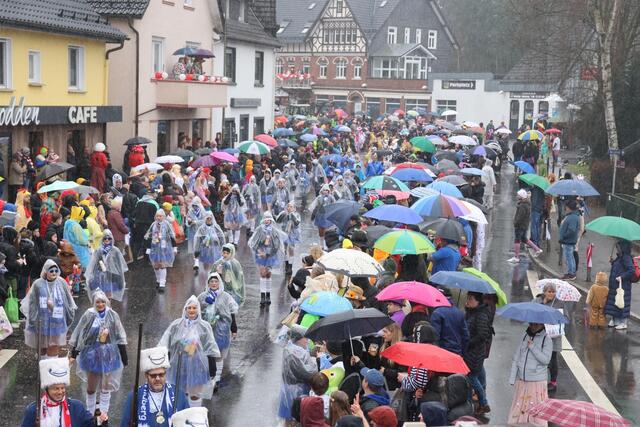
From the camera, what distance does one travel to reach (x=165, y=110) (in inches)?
1309

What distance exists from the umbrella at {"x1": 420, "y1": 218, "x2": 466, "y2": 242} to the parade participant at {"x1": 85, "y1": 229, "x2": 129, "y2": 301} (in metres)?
5.04

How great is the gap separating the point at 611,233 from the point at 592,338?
1841 mm

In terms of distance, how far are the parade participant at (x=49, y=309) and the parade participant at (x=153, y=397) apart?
4.52 m

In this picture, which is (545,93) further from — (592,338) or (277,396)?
(277,396)

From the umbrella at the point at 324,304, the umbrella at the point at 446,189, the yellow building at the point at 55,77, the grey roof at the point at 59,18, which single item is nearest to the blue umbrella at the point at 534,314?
the umbrella at the point at 324,304

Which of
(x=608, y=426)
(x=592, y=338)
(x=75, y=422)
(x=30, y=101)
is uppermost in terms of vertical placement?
(x=30, y=101)

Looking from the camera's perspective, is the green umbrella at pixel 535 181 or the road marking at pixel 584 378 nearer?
the road marking at pixel 584 378

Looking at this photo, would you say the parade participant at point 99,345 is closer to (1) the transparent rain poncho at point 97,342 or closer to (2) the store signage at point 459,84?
(1) the transparent rain poncho at point 97,342

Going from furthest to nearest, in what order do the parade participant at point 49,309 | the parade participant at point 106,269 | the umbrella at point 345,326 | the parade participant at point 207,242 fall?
the parade participant at point 207,242
the parade participant at point 106,269
the parade participant at point 49,309
the umbrella at point 345,326

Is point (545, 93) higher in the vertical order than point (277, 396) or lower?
higher

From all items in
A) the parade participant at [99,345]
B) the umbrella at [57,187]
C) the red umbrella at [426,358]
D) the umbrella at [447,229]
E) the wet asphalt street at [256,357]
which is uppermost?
the umbrella at [57,187]

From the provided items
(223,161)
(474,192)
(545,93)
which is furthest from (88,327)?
(545,93)

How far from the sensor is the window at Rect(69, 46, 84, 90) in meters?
27.5

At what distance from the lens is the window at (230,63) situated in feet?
131
